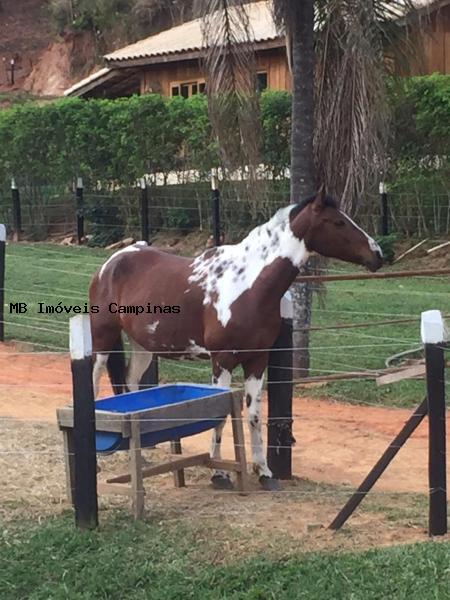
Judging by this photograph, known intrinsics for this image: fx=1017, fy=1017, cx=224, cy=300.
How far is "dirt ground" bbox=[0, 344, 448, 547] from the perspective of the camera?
19.5ft

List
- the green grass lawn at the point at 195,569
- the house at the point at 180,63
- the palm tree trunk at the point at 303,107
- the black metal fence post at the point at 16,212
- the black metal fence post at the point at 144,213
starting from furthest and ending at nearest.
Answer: the black metal fence post at the point at 16,212
the house at the point at 180,63
the black metal fence post at the point at 144,213
the palm tree trunk at the point at 303,107
the green grass lawn at the point at 195,569

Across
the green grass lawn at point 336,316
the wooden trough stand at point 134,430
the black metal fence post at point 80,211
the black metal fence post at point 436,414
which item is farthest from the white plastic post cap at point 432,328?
the black metal fence post at point 80,211

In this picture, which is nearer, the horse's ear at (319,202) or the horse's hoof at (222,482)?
the horse's hoof at (222,482)

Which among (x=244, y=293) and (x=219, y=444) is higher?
(x=244, y=293)

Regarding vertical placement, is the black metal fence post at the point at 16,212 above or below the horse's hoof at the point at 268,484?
above

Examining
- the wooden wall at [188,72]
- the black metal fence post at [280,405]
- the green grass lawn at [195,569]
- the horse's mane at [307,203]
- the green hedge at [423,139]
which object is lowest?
the green grass lawn at [195,569]

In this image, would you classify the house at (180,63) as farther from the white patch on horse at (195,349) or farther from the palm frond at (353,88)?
the white patch on horse at (195,349)

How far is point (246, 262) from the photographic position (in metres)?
7.15

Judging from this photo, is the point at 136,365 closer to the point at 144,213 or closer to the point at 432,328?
the point at 432,328

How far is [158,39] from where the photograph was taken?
2998 centimetres

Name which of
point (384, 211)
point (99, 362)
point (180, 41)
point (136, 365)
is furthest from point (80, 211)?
point (99, 362)

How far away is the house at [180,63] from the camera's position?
72.4 feet

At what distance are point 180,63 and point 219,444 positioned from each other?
69.0 ft

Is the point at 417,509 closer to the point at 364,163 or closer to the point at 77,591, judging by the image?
the point at 77,591
